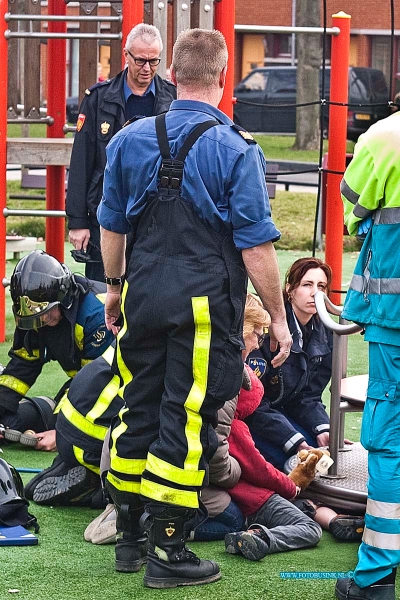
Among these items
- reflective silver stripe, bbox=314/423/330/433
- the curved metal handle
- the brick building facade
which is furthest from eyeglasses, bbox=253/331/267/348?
the brick building facade

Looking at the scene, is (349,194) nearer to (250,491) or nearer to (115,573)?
(250,491)

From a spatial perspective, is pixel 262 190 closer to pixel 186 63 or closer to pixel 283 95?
pixel 186 63

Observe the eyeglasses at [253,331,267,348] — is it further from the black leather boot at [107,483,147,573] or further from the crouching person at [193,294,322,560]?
the black leather boot at [107,483,147,573]

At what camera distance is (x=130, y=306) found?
152 inches

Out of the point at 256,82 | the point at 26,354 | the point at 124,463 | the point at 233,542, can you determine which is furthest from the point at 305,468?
the point at 256,82

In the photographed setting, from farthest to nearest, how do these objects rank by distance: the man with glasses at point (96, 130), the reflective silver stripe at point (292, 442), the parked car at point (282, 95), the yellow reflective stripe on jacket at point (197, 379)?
the parked car at point (282, 95)
the man with glasses at point (96, 130)
the reflective silver stripe at point (292, 442)
the yellow reflective stripe on jacket at point (197, 379)

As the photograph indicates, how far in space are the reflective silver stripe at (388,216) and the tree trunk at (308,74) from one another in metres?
20.7

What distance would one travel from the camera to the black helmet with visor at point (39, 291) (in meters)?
5.36

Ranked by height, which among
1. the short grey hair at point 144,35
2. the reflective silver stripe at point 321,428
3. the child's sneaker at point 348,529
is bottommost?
the child's sneaker at point 348,529

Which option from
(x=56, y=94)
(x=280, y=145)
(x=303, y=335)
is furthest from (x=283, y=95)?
(x=303, y=335)

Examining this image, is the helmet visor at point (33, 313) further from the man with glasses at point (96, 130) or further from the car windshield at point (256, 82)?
the car windshield at point (256, 82)

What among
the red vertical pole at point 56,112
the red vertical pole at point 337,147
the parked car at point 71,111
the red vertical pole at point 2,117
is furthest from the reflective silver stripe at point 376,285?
the parked car at point 71,111

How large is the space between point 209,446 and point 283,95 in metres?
29.9

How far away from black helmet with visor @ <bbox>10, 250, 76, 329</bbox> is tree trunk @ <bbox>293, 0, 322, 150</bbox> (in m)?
19.1
